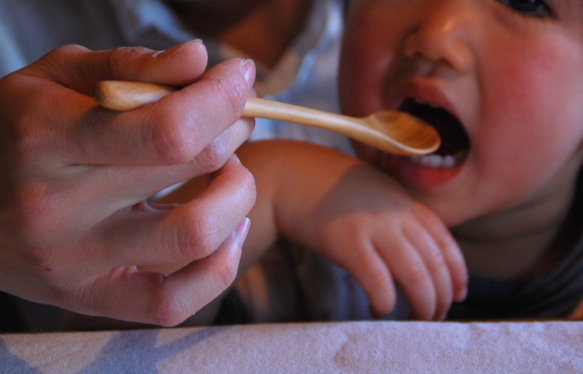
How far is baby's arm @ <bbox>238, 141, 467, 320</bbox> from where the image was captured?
0.51 meters

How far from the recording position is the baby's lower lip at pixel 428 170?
21.2 inches

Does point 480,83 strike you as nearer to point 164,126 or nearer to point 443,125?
point 443,125

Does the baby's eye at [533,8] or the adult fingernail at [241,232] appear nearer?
the adult fingernail at [241,232]

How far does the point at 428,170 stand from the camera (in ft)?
1.80

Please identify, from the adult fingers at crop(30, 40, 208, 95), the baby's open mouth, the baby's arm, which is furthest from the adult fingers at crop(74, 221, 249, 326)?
the baby's open mouth

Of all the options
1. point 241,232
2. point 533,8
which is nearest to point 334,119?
point 241,232

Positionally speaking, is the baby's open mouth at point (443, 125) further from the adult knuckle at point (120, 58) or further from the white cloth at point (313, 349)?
the adult knuckle at point (120, 58)

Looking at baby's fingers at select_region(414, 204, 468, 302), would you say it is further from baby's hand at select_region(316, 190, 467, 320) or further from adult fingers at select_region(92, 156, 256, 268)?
adult fingers at select_region(92, 156, 256, 268)

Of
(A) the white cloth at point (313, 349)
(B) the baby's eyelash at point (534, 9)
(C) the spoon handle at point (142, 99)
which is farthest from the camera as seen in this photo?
(B) the baby's eyelash at point (534, 9)

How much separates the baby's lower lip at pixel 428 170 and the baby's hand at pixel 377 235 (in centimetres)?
2

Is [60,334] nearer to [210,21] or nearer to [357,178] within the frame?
[357,178]

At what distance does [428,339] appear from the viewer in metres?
0.35

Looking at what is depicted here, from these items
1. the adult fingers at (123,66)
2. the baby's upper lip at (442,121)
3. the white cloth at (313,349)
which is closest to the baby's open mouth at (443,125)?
the baby's upper lip at (442,121)

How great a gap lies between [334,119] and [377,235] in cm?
17
